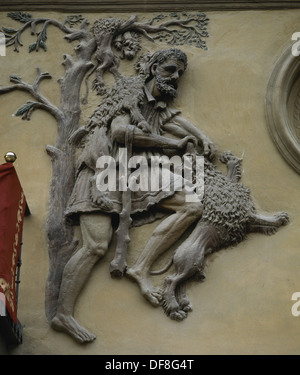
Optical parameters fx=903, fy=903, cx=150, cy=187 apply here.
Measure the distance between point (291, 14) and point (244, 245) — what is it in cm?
237

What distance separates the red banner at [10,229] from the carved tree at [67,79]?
1.52 feet

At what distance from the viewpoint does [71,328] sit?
6.93 meters

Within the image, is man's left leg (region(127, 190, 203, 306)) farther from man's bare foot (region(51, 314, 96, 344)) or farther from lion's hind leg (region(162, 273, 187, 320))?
man's bare foot (region(51, 314, 96, 344))

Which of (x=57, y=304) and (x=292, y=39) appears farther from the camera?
(x=292, y=39)

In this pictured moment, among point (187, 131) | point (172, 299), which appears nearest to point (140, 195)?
point (187, 131)

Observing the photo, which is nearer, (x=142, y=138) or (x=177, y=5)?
(x=142, y=138)

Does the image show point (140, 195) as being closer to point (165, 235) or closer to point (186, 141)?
point (165, 235)

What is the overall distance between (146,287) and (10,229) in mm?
1171

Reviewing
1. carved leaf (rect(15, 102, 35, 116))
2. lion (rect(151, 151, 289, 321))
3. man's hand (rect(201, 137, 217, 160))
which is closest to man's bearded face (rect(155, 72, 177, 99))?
man's hand (rect(201, 137, 217, 160))

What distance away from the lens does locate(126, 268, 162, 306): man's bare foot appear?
702cm

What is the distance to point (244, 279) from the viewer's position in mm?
7168

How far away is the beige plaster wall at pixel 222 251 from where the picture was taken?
694cm
